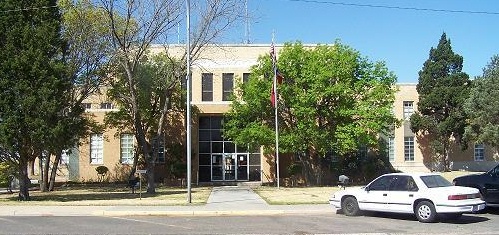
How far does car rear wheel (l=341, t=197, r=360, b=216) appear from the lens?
17938mm

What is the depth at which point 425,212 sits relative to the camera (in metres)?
16.1

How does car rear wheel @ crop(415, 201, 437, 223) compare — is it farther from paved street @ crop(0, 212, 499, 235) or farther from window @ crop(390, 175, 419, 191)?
window @ crop(390, 175, 419, 191)

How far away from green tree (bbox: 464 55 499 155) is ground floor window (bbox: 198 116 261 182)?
16.9 m

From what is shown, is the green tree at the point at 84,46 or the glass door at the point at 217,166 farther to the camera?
the glass door at the point at 217,166

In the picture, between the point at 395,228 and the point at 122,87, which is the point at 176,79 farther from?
the point at 395,228

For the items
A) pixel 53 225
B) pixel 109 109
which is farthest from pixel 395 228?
pixel 109 109

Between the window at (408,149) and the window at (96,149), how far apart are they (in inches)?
1001

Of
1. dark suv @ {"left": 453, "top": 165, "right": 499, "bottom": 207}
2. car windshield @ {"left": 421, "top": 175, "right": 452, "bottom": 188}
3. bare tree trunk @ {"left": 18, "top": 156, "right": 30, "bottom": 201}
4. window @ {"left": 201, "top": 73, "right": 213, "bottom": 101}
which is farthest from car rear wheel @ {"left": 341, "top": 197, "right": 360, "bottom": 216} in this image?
window @ {"left": 201, "top": 73, "right": 213, "bottom": 101}

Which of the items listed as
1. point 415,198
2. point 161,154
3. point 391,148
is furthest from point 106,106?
point 415,198

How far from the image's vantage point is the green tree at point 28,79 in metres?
24.4

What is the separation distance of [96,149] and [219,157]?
9752mm

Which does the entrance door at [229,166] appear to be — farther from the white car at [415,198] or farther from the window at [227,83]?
the white car at [415,198]

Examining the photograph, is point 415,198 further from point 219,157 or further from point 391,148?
point 391,148

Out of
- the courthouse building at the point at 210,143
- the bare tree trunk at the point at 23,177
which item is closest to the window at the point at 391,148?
the courthouse building at the point at 210,143
